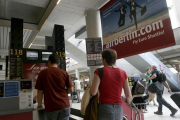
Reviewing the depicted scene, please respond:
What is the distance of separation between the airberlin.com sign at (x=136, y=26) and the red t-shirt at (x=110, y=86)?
188 centimetres

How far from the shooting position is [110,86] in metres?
1.68

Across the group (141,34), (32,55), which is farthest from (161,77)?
(32,55)

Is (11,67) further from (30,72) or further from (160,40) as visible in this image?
(160,40)

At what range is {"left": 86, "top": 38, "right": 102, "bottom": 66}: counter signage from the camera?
4.63 meters

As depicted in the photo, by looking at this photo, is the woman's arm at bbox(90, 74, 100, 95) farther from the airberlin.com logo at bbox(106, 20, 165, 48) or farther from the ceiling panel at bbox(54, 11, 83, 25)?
the ceiling panel at bbox(54, 11, 83, 25)

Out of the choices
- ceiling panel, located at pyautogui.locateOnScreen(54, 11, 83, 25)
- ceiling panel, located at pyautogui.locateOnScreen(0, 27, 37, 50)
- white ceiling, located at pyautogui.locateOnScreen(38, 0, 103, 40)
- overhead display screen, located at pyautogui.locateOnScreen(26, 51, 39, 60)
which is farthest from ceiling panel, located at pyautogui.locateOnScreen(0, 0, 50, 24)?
overhead display screen, located at pyautogui.locateOnScreen(26, 51, 39, 60)

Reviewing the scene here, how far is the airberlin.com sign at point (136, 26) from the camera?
3170 millimetres

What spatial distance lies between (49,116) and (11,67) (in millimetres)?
3438

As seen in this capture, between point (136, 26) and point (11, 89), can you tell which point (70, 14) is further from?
point (11, 89)

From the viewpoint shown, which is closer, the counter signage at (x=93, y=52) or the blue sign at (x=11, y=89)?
the blue sign at (x=11, y=89)

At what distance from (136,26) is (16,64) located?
152 inches

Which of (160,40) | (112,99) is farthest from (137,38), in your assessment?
(112,99)

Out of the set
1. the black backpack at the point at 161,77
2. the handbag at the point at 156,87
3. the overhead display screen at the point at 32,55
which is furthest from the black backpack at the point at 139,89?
the overhead display screen at the point at 32,55

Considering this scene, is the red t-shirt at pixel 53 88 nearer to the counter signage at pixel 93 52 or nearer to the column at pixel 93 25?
the counter signage at pixel 93 52
